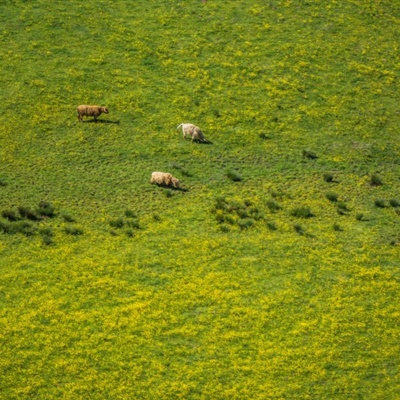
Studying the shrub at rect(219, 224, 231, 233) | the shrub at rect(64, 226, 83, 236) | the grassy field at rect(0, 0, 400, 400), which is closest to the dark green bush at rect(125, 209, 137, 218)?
the grassy field at rect(0, 0, 400, 400)

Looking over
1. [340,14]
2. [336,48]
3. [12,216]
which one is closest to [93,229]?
[12,216]

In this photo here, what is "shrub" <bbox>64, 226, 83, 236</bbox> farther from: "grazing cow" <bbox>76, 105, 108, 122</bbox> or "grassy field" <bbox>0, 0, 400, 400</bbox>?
"grazing cow" <bbox>76, 105, 108, 122</bbox>

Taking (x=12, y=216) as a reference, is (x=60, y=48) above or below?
above

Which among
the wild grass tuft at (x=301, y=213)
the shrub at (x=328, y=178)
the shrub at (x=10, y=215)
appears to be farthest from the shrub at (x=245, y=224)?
the shrub at (x=10, y=215)

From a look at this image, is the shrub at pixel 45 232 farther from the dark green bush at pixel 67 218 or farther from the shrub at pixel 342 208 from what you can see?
the shrub at pixel 342 208

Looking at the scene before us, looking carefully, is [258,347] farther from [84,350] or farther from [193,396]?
[84,350]

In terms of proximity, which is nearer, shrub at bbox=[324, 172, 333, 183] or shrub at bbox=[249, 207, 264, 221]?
shrub at bbox=[249, 207, 264, 221]

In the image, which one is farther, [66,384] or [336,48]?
[336,48]
